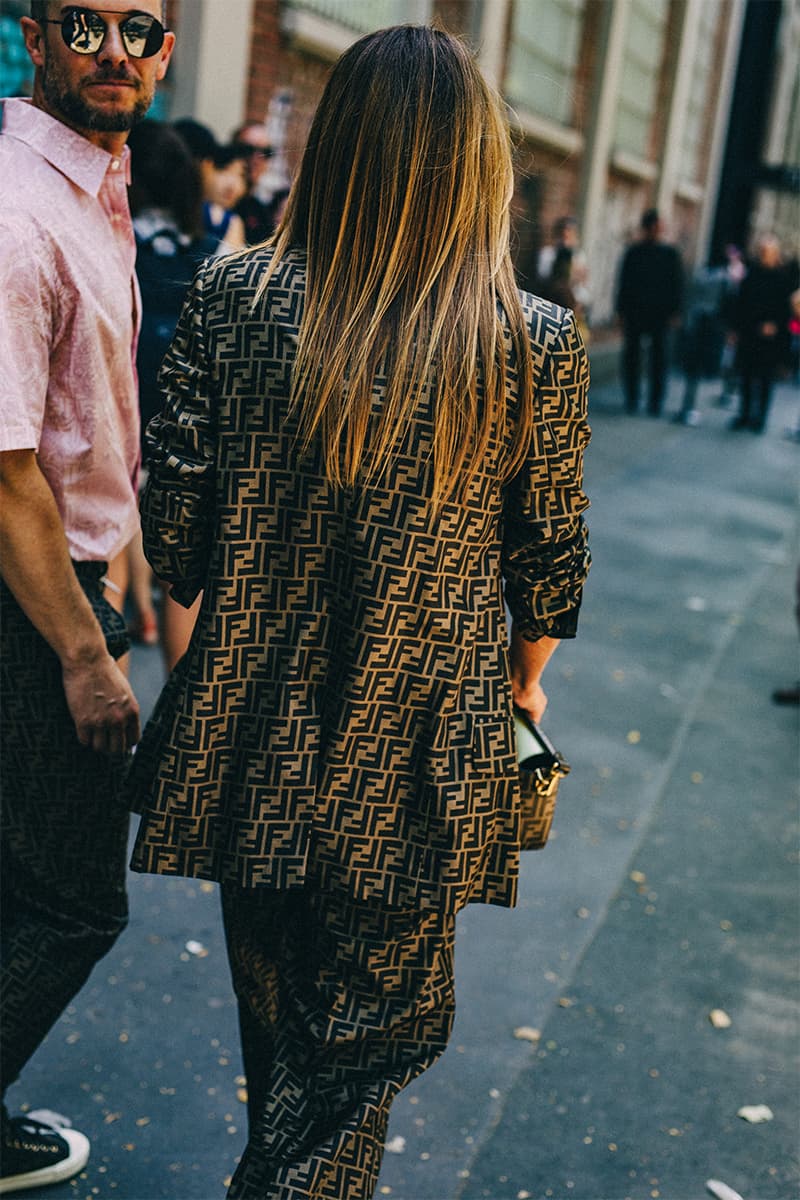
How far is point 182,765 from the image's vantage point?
1979mm

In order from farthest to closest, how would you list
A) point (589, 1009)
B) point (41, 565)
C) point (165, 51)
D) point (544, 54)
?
1. point (544, 54)
2. point (589, 1009)
3. point (165, 51)
4. point (41, 565)

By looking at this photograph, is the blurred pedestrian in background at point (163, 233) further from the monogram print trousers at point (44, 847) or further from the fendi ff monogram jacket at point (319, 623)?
the fendi ff monogram jacket at point (319, 623)

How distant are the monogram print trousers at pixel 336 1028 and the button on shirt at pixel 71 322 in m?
0.73

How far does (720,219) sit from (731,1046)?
2279 centimetres

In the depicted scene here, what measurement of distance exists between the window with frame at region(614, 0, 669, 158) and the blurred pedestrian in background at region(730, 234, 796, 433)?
329cm

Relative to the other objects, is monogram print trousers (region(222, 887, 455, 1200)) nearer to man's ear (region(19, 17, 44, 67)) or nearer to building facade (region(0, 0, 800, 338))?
building facade (region(0, 0, 800, 338))

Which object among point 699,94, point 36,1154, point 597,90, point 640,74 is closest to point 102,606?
point 36,1154

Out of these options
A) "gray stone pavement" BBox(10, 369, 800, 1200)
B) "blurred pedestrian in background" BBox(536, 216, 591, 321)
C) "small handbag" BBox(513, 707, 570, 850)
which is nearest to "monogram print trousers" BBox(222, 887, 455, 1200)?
"small handbag" BBox(513, 707, 570, 850)

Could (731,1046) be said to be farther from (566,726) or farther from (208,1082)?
(566,726)

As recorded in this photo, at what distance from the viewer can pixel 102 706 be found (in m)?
2.29

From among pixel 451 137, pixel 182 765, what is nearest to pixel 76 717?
pixel 182 765

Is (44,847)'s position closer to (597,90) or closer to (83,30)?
(83,30)

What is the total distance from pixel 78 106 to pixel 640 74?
17768mm

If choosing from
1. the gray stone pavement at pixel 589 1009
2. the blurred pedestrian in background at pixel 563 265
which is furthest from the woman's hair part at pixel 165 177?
the blurred pedestrian in background at pixel 563 265
